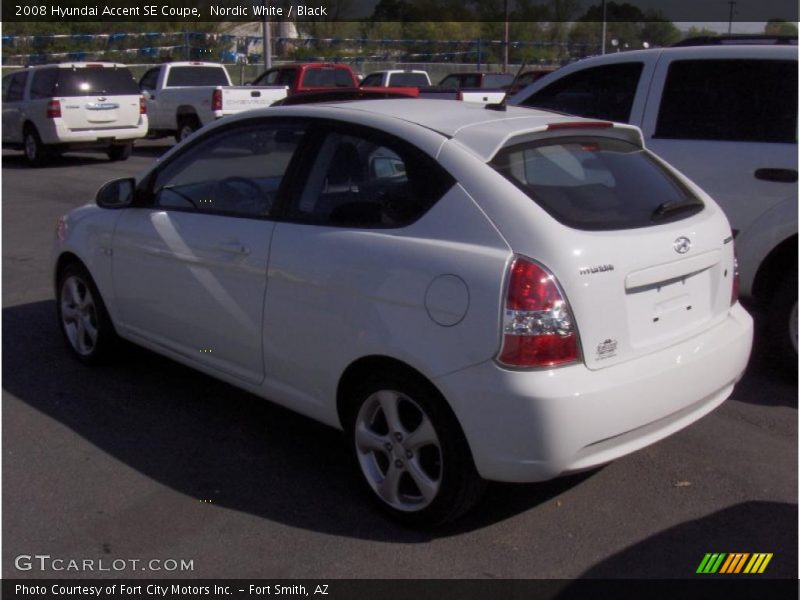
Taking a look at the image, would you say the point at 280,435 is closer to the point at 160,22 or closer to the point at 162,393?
the point at 162,393

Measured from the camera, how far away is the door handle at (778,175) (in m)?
5.40

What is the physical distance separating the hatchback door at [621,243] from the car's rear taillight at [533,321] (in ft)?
0.19

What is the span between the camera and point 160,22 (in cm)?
3931

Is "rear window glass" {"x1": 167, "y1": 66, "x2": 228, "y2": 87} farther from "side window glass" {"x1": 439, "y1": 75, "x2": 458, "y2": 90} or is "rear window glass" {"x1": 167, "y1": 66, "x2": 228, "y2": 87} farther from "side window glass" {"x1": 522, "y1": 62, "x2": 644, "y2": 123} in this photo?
"side window glass" {"x1": 522, "y1": 62, "x2": 644, "y2": 123}

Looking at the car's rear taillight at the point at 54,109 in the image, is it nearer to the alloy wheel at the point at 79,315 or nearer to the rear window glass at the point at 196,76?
the rear window glass at the point at 196,76

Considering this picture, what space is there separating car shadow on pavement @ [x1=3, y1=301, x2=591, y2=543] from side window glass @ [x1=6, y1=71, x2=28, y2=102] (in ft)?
47.4

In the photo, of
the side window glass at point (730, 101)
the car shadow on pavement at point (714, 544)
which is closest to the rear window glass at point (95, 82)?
the side window glass at point (730, 101)

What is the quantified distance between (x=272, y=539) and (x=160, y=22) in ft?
128

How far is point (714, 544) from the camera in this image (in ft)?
12.3

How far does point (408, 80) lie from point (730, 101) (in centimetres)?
1774

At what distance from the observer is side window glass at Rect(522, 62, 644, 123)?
6.27m

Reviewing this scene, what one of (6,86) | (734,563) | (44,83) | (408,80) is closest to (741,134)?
(734,563)

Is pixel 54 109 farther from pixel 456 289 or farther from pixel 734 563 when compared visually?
pixel 734 563

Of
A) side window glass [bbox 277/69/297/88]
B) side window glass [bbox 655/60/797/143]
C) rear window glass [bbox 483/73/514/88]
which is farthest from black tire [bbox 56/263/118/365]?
rear window glass [bbox 483/73/514/88]
